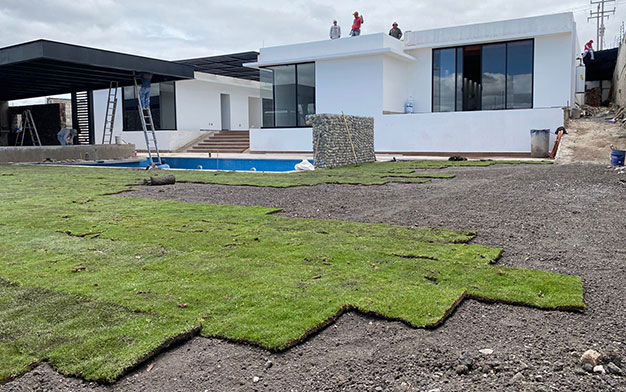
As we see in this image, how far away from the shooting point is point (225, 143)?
26719 mm

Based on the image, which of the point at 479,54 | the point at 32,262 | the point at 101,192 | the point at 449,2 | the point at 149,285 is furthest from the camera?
the point at 449,2

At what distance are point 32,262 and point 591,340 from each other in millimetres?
4129

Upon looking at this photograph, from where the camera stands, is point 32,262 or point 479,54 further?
point 479,54

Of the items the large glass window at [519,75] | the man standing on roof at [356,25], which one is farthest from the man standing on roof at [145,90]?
the large glass window at [519,75]

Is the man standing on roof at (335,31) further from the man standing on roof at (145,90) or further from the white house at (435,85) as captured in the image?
the man standing on roof at (145,90)

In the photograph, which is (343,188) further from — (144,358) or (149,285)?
(144,358)

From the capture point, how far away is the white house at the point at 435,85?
19609 mm

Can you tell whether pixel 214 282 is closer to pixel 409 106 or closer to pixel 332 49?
pixel 409 106

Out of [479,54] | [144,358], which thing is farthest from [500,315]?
[479,54]

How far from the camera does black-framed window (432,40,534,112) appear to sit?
2042 centimetres

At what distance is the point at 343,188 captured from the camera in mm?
9703

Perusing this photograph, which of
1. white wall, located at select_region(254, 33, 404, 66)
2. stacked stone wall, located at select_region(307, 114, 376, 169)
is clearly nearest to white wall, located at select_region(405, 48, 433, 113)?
white wall, located at select_region(254, 33, 404, 66)

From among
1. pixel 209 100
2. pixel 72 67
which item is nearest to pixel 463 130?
pixel 72 67

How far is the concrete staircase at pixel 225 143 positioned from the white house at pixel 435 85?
6.11 feet
